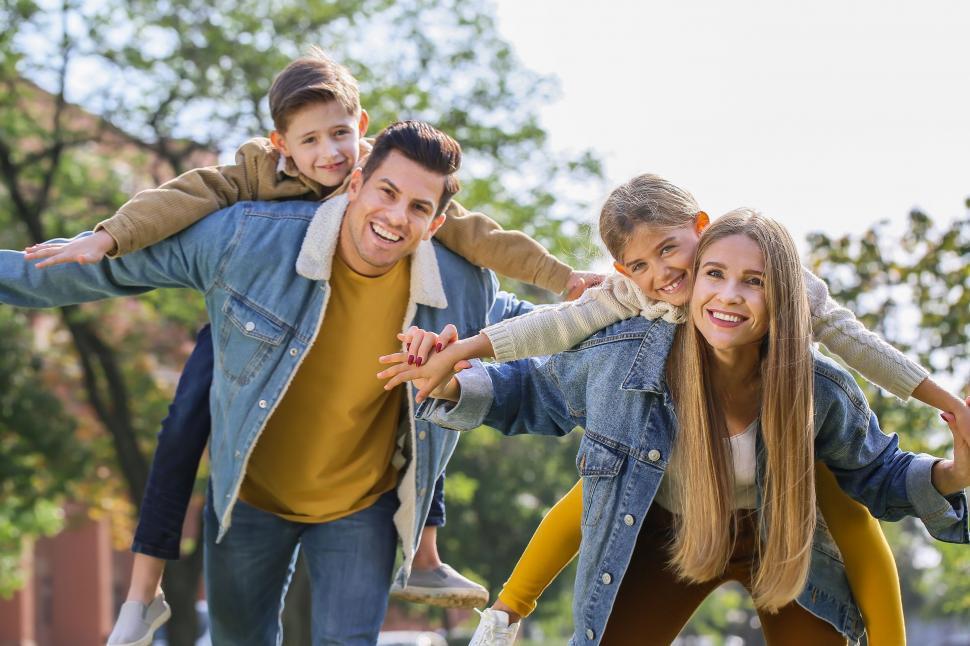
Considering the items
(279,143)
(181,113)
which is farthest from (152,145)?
(279,143)

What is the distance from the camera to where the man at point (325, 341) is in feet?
14.5

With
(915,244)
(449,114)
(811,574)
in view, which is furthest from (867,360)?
(449,114)

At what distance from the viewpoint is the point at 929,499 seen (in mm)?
3846

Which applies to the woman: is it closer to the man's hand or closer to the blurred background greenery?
the man's hand

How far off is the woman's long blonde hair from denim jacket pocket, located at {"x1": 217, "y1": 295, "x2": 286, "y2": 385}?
1497mm

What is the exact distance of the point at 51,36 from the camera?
1703 centimetres

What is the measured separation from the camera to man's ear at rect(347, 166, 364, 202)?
4492mm

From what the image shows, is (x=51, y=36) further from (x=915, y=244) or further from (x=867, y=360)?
(x=867, y=360)

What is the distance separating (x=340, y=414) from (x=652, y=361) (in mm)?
1265

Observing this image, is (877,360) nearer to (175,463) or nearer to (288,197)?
(288,197)

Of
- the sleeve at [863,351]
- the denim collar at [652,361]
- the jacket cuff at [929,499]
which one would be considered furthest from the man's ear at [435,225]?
the jacket cuff at [929,499]

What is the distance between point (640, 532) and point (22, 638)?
3107 cm

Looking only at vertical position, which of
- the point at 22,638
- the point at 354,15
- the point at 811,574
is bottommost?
the point at 22,638

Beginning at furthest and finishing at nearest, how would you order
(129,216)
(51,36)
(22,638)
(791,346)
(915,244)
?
1. (22,638)
2. (51,36)
3. (915,244)
4. (129,216)
5. (791,346)
